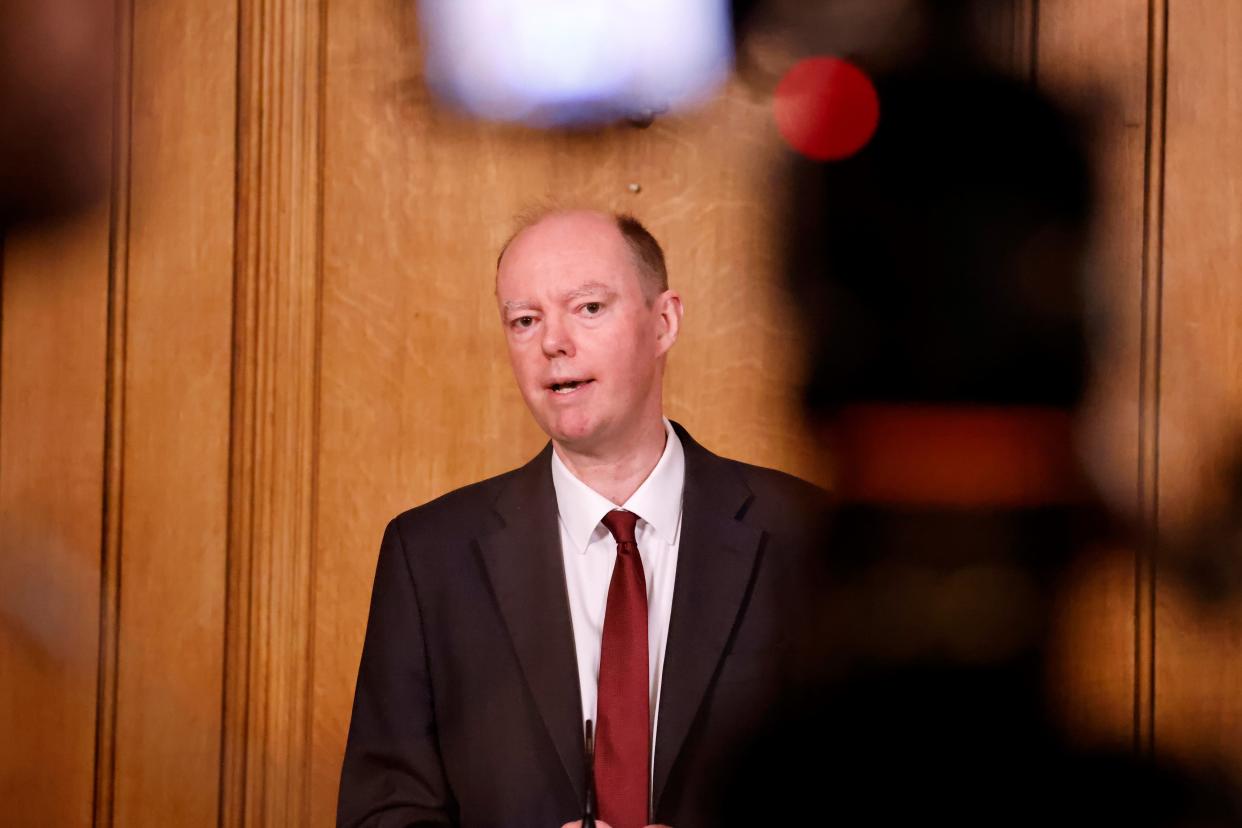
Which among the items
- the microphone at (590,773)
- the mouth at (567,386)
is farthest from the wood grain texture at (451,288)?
the microphone at (590,773)

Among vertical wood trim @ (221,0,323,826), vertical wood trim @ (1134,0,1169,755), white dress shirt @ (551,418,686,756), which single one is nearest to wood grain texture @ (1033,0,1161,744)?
vertical wood trim @ (1134,0,1169,755)

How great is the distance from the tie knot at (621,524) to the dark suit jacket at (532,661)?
7 cm

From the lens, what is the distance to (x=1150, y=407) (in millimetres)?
1395

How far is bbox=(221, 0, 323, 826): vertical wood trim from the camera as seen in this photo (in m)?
1.49

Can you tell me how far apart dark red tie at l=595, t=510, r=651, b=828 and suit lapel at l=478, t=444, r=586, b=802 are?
3 centimetres

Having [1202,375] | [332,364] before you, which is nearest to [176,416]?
[332,364]

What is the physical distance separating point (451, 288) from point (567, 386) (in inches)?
9.3

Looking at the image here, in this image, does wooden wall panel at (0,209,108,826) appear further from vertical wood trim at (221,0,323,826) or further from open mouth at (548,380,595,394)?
open mouth at (548,380,595,394)

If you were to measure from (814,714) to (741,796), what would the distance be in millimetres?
133

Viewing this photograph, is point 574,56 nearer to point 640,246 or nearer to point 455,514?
point 640,246

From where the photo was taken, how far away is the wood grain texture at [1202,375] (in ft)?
4.56

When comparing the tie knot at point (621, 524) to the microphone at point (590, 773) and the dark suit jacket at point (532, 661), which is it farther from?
the microphone at point (590, 773)

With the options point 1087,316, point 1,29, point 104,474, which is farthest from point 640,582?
point 1,29

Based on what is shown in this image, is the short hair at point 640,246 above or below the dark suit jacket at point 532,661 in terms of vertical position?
above
